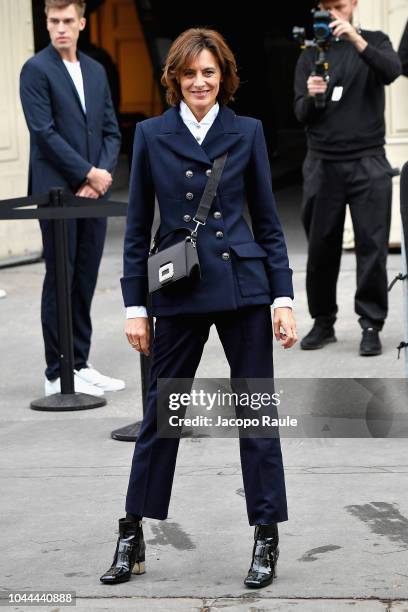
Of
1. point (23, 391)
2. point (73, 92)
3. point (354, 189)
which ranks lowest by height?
point (23, 391)

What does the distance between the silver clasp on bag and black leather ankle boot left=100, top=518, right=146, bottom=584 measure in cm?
84

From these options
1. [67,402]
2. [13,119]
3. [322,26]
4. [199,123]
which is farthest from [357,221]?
[13,119]

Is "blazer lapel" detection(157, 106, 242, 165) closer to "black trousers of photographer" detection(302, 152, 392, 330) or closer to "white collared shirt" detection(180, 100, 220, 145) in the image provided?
"white collared shirt" detection(180, 100, 220, 145)

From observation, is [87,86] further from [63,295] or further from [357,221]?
[357,221]

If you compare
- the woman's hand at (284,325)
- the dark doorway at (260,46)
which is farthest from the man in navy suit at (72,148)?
the dark doorway at (260,46)

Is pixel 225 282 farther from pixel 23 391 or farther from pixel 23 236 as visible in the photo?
pixel 23 236

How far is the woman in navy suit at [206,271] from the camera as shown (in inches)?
171

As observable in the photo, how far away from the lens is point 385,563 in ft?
14.8

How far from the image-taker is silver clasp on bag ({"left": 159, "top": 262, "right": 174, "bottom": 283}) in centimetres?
427

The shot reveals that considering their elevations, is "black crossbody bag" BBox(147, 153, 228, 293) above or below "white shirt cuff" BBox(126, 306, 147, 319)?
above

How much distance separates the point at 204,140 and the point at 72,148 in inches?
116

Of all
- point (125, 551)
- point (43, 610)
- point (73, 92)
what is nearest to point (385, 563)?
point (125, 551)

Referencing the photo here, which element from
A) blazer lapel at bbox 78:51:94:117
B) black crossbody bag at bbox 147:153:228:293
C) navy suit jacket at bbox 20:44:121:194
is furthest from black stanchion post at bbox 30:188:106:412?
black crossbody bag at bbox 147:153:228:293

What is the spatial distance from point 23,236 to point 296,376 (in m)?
4.99
